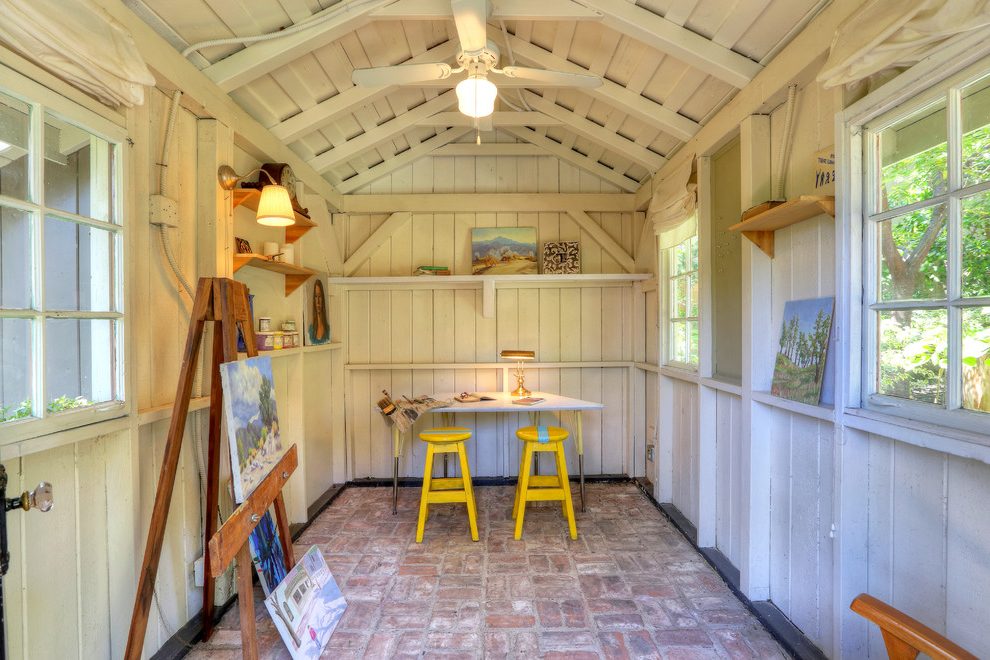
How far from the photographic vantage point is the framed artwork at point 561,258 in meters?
4.02

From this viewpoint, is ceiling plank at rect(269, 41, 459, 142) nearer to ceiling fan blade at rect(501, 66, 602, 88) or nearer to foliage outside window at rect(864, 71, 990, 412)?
ceiling fan blade at rect(501, 66, 602, 88)

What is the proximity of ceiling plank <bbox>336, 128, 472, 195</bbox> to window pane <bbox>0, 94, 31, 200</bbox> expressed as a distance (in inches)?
103

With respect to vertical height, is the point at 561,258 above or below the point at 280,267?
above

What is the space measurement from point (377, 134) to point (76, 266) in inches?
89.9

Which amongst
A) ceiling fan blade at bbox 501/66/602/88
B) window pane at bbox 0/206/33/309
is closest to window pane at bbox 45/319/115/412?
window pane at bbox 0/206/33/309

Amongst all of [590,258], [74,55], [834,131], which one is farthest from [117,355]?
[590,258]

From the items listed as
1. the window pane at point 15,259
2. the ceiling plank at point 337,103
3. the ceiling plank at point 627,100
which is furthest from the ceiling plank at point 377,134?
the window pane at point 15,259

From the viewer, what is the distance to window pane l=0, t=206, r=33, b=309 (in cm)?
133

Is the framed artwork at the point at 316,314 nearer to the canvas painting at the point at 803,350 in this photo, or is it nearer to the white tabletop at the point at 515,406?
the white tabletop at the point at 515,406

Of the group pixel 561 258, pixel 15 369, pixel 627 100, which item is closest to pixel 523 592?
pixel 15 369

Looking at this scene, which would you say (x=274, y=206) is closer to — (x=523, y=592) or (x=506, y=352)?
(x=506, y=352)

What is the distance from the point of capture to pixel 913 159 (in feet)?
4.71

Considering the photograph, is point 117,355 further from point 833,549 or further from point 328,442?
point 833,549

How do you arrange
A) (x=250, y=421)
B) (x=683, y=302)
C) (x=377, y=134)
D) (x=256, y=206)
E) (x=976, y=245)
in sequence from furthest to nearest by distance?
(x=377, y=134)
(x=683, y=302)
(x=256, y=206)
(x=250, y=421)
(x=976, y=245)
